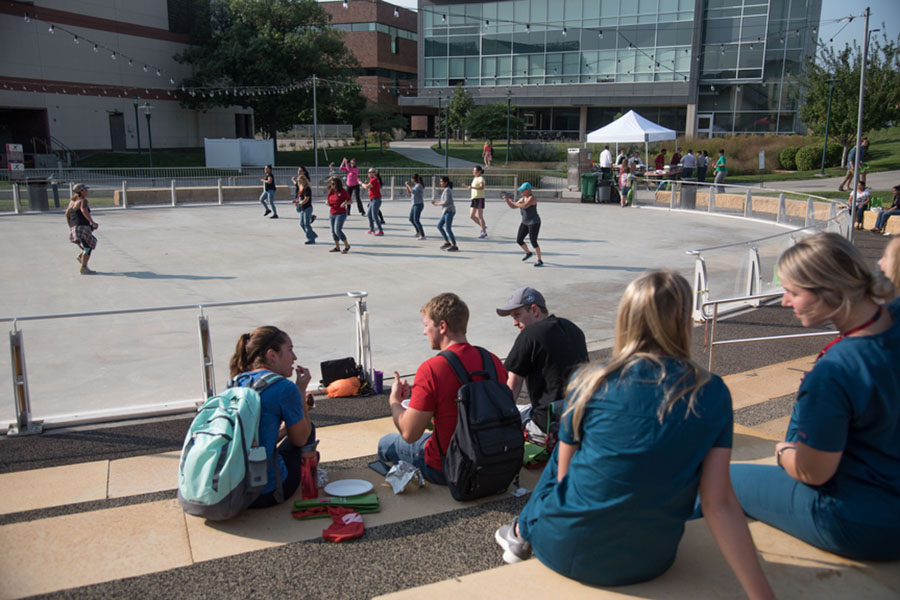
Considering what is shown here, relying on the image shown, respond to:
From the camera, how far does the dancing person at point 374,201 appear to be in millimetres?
17828

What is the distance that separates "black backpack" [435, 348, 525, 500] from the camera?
387cm

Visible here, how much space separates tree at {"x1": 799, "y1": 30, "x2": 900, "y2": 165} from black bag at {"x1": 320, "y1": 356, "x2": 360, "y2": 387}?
32928 millimetres

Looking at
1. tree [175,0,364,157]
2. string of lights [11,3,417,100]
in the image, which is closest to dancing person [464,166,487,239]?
string of lights [11,3,417,100]

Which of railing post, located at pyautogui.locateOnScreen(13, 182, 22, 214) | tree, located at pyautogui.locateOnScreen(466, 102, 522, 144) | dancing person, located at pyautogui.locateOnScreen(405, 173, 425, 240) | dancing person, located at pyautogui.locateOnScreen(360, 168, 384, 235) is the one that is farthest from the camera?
tree, located at pyautogui.locateOnScreen(466, 102, 522, 144)

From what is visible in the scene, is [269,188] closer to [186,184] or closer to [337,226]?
[337,226]

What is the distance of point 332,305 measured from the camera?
26.3ft

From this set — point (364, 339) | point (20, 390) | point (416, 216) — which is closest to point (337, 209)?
point (416, 216)

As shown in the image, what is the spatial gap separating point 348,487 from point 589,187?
2499 centimetres

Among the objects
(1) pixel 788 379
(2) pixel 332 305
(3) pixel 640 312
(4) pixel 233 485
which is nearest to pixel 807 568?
(3) pixel 640 312

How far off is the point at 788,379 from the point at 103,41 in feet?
161

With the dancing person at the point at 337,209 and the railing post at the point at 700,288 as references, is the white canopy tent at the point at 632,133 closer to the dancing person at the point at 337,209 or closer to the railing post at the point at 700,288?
the dancing person at the point at 337,209

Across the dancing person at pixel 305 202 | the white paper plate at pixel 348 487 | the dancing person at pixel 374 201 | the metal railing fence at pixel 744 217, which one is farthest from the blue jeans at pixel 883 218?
the white paper plate at pixel 348 487

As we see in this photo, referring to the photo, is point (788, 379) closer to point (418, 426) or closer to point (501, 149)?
point (418, 426)

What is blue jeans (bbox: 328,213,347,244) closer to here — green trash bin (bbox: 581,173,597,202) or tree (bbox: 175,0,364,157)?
green trash bin (bbox: 581,173,597,202)
